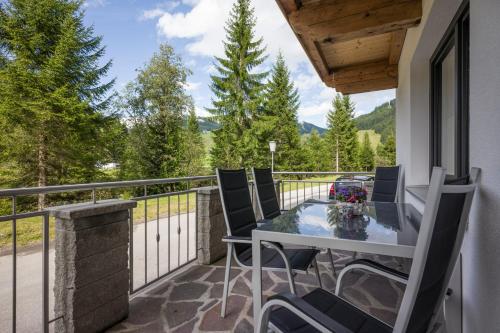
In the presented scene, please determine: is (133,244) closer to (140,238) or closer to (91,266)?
(140,238)

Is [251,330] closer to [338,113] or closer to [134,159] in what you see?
[134,159]

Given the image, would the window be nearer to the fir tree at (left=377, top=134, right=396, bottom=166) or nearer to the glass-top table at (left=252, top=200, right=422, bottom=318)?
the glass-top table at (left=252, top=200, right=422, bottom=318)

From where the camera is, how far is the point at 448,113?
2441 mm

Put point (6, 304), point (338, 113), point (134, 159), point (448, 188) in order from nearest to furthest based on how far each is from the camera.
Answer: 1. point (448, 188)
2. point (6, 304)
3. point (134, 159)
4. point (338, 113)

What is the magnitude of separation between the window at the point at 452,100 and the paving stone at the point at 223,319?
1.85 meters

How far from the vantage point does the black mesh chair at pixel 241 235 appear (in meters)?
1.94

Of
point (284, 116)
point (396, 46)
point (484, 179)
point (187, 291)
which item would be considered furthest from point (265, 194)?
point (284, 116)

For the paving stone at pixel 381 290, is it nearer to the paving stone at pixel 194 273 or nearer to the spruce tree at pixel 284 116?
the paving stone at pixel 194 273

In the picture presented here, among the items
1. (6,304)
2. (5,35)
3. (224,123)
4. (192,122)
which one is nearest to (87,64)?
(5,35)

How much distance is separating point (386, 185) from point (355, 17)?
2.17 meters

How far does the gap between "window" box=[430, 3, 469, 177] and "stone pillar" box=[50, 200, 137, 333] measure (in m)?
2.37

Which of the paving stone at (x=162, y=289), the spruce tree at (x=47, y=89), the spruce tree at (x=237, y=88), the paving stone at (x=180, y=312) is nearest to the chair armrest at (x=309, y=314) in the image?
the paving stone at (x=180, y=312)

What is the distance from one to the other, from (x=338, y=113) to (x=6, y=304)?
2247 centimetres

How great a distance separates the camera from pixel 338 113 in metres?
22.6
